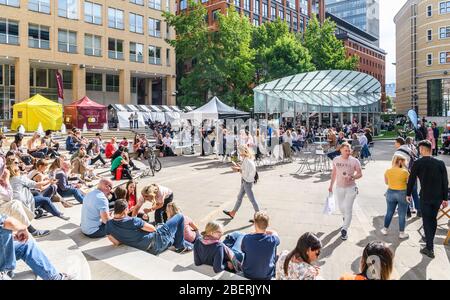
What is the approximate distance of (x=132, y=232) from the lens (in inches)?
244

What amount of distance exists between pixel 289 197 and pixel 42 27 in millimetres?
38335

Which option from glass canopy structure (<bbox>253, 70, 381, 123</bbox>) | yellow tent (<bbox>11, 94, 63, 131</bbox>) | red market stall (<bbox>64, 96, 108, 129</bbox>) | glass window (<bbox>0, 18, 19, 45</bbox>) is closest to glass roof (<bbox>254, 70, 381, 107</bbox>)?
glass canopy structure (<bbox>253, 70, 381, 123</bbox>)

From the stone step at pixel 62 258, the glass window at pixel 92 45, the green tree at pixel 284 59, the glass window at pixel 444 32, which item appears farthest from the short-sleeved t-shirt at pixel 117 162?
the glass window at pixel 444 32

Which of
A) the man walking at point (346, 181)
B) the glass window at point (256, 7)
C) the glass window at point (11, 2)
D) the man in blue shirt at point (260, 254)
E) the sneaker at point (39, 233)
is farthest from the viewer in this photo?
the glass window at point (256, 7)

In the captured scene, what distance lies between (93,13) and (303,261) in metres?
46.6

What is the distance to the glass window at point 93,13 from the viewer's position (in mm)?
43625

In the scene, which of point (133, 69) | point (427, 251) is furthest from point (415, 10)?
point (427, 251)

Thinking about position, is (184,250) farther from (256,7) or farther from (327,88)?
(256,7)

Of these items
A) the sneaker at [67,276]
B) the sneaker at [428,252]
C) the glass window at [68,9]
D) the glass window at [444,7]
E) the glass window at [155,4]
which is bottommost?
the sneaker at [428,252]

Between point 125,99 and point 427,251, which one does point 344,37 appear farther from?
point 427,251

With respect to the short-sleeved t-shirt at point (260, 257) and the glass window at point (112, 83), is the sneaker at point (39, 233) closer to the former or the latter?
the short-sleeved t-shirt at point (260, 257)

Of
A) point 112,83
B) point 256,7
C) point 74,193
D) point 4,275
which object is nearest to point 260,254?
point 4,275

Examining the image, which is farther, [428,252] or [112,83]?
[112,83]

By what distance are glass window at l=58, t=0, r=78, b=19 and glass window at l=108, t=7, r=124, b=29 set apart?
171 inches
